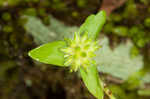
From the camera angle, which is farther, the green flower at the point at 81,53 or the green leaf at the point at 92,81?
the green leaf at the point at 92,81

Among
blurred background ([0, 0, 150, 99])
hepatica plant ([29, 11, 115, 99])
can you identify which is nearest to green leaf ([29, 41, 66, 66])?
hepatica plant ([29, 11, 115, 99])

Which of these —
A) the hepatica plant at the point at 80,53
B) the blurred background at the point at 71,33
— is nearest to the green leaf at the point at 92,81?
the hepatica plant at the point at 80,53

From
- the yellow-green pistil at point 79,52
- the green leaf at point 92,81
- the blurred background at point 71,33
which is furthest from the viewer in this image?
the blurred background at point 71,33

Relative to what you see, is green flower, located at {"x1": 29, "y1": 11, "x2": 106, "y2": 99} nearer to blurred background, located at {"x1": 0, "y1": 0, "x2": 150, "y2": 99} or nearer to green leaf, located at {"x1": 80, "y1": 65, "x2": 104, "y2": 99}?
green leaf, located at {"x1": 80, "y1": 65, "x2": 104, "y2": 99}

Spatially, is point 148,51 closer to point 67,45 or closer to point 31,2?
point 67,45

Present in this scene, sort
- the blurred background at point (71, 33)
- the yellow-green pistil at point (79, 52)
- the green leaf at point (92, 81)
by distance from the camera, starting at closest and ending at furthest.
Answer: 1. the yellow-green pistil at point (79, 52)
2. the green leaf at point (92, 81)
3. the blurred background at point (71, 33)

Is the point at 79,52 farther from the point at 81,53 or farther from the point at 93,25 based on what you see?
the point at 93,25


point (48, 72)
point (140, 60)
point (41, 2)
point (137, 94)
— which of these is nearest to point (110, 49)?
point (140, 60)

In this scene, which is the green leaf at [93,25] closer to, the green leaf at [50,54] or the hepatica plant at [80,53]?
the hepatica plant at [80,53]
